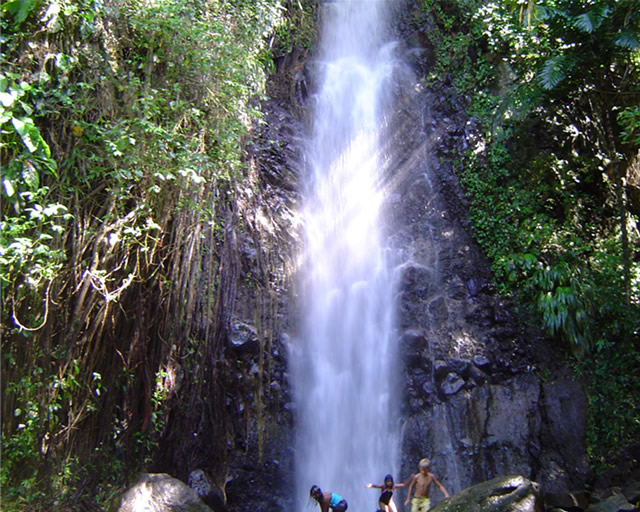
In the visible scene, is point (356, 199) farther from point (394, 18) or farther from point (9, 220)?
point (9, 220)

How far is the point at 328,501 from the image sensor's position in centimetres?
591

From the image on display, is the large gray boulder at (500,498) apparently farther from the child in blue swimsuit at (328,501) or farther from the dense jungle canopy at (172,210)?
the dense jungle canopy at (172,210)

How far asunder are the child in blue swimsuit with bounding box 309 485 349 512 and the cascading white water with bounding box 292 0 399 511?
5.86 feet

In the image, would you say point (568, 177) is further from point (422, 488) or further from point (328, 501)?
point (328, 501)

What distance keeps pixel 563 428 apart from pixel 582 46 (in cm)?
624

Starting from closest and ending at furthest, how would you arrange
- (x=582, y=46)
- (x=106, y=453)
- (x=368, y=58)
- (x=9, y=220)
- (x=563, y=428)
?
1. (x=9, y=220)
2. (x=106, y=453)
3. (x=563, y=428)
4. (x=582, y=46)
5. (x=368, y=58)

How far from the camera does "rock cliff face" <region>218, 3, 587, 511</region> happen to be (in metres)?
7.64

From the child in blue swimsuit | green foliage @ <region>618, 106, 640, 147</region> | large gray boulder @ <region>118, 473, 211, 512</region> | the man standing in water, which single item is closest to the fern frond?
green foliage @ <region>618, 106, 640, 147</region>

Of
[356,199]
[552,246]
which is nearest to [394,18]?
[356,199]

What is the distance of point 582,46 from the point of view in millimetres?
8562

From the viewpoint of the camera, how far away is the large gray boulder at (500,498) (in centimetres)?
493

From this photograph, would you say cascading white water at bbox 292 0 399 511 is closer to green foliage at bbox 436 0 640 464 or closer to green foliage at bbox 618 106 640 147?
green foliage at bbox 436 0 640 464

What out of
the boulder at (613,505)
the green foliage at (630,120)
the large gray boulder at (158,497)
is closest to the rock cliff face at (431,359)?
the boulder at (613,505)

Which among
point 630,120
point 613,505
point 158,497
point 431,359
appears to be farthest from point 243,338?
point 630,120
